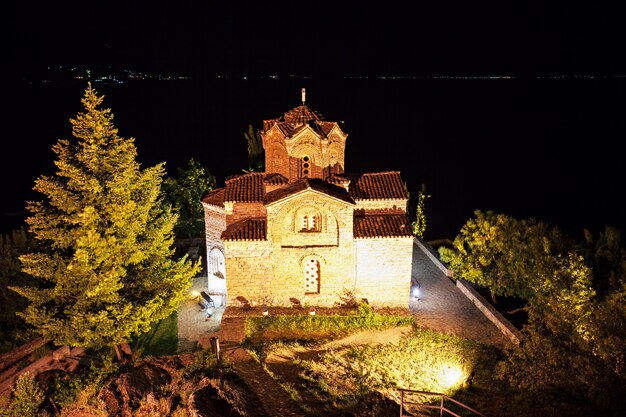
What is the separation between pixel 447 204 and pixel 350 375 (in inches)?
1670

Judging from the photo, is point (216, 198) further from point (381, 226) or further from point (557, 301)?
point (557, 301)

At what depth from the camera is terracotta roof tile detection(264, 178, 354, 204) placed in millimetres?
21500

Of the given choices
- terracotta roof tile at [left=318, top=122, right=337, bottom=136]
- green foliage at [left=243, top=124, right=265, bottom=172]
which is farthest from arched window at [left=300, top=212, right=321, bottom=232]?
green foliage at [left=243, top=124, right=265, bottom=172]

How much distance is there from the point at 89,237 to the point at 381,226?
1340 cm

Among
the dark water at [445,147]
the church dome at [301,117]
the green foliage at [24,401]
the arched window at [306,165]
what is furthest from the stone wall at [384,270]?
the dark water at [445,147]

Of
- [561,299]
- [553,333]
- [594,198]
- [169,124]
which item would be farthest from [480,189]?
[169,124]

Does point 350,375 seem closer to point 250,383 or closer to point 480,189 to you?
point 250,383

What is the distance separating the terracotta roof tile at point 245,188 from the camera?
2317cm

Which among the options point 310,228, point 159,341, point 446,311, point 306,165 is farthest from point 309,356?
point 306,165

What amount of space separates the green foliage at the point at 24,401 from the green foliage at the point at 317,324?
27.4 feet

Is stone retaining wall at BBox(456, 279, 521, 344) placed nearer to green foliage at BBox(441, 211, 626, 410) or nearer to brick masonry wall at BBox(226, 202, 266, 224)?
green foliage at BBox(441, 211, 626, 410)

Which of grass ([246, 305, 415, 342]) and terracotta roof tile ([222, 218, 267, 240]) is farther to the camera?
terracotta roof tile ([222, 218, 267, 240])

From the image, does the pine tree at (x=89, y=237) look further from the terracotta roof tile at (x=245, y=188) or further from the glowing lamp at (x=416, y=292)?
the glowing lamp at (x=416, y=292)

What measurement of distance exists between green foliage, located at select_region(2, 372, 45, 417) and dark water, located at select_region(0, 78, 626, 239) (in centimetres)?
3339
